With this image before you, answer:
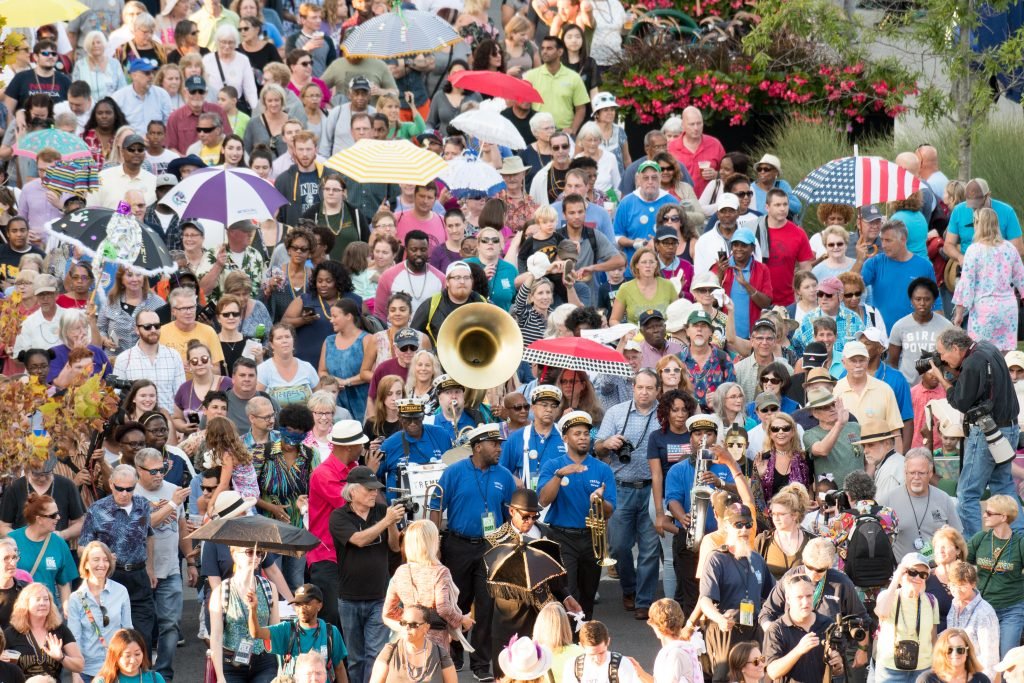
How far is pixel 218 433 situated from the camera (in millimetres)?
14969

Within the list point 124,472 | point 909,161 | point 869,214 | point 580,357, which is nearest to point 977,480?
point 580,357

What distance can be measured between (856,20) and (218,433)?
10.2 metres

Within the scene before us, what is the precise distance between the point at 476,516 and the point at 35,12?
26.9 ft

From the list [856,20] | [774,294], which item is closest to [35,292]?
[774,294]

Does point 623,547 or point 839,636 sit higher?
point 839,636

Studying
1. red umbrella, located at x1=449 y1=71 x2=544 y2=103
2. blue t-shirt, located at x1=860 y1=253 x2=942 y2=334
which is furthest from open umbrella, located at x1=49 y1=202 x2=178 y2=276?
blue t-shirt, located at x1=860 y1=253 x2=942 y2=334

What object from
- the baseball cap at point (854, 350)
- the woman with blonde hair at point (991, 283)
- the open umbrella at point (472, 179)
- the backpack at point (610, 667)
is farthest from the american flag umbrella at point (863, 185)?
the backpack at point (610, 667)

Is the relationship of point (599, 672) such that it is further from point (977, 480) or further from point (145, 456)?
point (977, 480)

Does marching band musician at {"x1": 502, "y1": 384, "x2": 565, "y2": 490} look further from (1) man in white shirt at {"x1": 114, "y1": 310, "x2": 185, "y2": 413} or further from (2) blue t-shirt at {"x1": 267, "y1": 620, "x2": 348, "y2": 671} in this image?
(1) man in white shirt at {"x1": 114, "y1": 310, "x2": 185, "y2": 413}

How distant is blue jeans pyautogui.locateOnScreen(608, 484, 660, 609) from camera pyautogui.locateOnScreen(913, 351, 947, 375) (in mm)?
2407

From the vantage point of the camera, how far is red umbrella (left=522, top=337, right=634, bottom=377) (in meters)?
16.3

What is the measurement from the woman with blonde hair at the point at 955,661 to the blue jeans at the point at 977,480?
2983mm

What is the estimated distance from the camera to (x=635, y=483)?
1597 centimetres

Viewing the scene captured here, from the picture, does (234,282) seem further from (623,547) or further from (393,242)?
(623,547)
